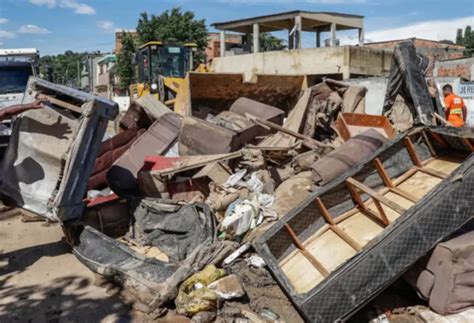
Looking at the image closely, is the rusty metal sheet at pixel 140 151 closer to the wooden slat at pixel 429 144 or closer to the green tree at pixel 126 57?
the wooden slat at pixel 429 144

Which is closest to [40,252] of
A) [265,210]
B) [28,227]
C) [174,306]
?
[28,227]

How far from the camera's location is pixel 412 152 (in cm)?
441

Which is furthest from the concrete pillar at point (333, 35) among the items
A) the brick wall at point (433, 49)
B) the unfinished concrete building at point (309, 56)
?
the brick wall at point (433, 49)

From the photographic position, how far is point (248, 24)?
20.0 metres

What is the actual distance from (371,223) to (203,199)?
2.18 metres

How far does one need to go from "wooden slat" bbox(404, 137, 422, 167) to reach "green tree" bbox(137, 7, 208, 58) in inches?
1029

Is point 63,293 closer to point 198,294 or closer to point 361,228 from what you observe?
point 198,294

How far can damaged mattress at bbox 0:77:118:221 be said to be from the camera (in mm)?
4301

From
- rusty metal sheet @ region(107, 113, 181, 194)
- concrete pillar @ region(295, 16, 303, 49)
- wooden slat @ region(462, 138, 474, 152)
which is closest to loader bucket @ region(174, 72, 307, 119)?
rusty metal sheet @ region(107, 113, 181, 194)

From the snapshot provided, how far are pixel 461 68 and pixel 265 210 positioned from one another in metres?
14.9

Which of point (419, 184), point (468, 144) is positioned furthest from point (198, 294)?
point (468, 144)

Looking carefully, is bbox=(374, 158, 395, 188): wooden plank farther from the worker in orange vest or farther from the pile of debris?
the worker in orange vest

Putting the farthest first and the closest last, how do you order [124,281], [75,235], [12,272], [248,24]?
[248,24] → [75,235] → [12,272] → [124,281]

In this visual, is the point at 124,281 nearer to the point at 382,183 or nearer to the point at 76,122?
the point at 76,122
